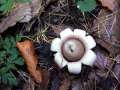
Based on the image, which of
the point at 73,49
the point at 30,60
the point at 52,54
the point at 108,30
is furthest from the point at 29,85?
the point at 108,30

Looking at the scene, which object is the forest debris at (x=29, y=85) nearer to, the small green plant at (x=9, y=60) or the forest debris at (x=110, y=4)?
the small green plant at (x=9, y=60)

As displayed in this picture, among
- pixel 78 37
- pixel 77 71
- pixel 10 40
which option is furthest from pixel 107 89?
pixel 10 40

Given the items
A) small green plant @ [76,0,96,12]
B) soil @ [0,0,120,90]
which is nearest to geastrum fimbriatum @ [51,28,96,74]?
soil @ [0,0,120,90]

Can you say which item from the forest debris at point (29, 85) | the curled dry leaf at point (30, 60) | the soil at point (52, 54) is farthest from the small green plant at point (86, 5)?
the forest debris at point (29, 85)

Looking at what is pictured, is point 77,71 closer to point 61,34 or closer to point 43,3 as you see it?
point 61,34

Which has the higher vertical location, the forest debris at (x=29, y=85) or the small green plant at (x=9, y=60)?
the small green plant at (x=9, y=60)

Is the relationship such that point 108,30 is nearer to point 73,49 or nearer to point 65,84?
point 73,49

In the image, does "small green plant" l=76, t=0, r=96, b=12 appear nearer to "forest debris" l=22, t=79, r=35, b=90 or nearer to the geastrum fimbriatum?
the geastrum fimbriatum
